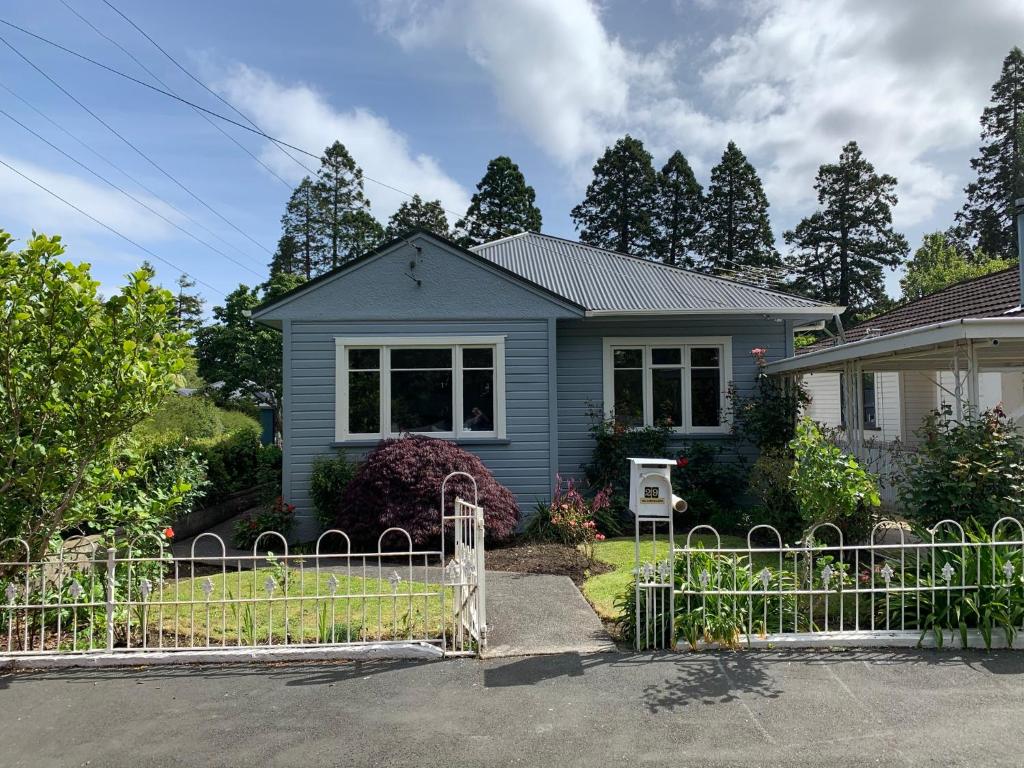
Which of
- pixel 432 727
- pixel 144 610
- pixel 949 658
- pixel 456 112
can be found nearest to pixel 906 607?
pixel 949 658

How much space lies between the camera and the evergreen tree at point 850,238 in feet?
135

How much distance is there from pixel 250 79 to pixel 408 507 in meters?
7.62

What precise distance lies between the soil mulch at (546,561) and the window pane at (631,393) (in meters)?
3.27

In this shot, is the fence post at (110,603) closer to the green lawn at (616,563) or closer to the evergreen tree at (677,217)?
the green lawn at (616,563)

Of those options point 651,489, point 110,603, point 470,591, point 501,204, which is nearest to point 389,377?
point 470,591

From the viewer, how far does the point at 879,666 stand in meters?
4.74

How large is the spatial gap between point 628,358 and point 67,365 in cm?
865

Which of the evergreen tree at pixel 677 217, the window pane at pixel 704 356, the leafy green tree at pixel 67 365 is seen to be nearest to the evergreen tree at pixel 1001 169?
the evergreen tree at pixel 677 217

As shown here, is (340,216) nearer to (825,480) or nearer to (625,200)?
(625,200)

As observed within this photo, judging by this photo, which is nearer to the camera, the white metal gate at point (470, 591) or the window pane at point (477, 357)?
the white metal gate at point (470, 591)

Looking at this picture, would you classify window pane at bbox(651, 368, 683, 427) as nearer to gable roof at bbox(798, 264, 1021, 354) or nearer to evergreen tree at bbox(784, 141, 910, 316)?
gable roof at bbox(798, 264, 1021, 354)

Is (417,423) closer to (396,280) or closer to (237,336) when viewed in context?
(396,280)

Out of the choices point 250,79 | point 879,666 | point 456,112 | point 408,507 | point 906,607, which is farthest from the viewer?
point 456,112

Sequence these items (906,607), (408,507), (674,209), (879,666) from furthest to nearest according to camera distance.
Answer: (674,209), (408,507), (906,607), (879,666)
